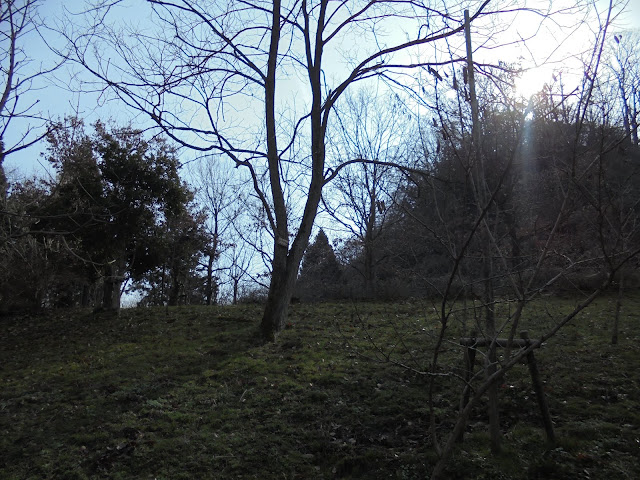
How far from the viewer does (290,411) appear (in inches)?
206

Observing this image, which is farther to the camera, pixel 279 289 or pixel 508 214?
pixel 279 289

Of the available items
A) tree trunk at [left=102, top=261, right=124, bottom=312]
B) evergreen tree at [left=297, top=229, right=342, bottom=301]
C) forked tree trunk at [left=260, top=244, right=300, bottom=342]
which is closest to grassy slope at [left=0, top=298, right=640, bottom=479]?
forked tree trunk at [left=260, top=244, right=300, bottom=342]

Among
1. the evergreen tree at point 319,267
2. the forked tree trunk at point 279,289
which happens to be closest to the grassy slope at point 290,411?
the forked tree trunk at point 279,289

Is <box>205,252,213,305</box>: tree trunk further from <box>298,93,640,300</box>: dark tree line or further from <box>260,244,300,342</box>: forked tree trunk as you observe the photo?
<box>260,244,300,342</box>: forked tree trunk

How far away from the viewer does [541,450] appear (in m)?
3.80

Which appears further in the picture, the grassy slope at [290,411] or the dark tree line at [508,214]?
the grassy slope at [290,411]

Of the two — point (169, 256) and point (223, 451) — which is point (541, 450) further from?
point (169, 256)

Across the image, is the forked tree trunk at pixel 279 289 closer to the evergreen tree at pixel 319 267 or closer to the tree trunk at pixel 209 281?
the evergreen tree at pixel 319 267

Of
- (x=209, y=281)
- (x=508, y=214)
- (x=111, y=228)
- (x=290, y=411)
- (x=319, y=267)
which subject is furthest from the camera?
(x=319, y=267)

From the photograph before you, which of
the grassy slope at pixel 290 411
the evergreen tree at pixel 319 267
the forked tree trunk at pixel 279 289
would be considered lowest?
the grassy slope at pixel 290 411

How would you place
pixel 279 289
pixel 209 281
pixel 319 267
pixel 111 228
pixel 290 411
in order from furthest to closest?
pixel 319 267 → pixel 209 281 → pixel 111 228 → pixel 279 289 → pixel 290 411

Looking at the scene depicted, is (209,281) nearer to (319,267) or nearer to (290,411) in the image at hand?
(319,267)

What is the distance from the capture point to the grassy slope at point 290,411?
395cm

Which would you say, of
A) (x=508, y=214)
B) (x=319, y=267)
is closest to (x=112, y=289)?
(x=319, y=267)
